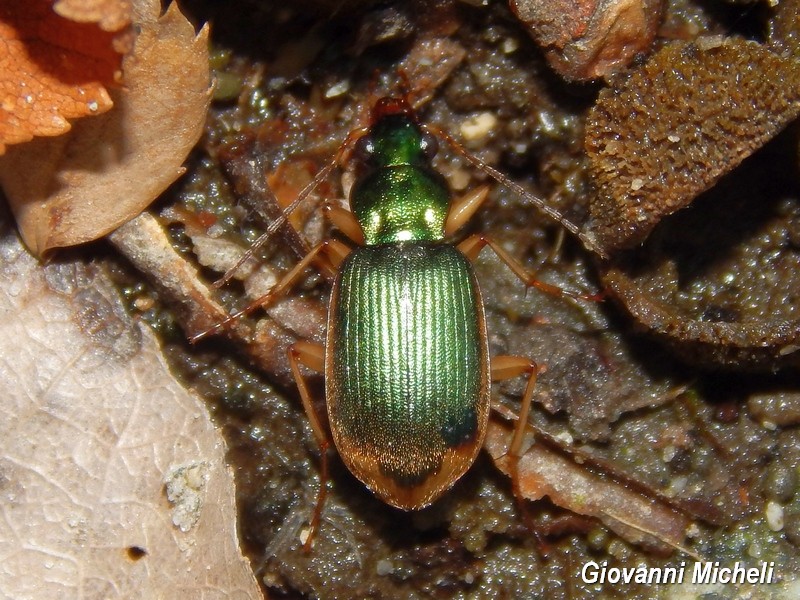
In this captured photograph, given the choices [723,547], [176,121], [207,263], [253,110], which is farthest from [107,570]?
[723,547]

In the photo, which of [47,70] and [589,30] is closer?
[47,70]

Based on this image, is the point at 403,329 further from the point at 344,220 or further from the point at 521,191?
the point at 521,191

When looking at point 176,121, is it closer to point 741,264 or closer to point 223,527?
point 223,527

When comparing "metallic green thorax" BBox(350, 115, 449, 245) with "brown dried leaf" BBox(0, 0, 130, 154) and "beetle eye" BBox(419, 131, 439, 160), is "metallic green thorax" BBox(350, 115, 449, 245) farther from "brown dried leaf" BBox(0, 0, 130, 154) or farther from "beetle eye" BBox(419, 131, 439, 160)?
"brown dried leaf" BBox(0, 0, 130, 154)

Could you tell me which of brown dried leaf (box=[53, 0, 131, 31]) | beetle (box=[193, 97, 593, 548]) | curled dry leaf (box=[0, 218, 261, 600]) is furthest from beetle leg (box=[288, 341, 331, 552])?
brown dried leaf (box=[53, 0, 131, 31])

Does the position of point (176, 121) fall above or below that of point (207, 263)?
above

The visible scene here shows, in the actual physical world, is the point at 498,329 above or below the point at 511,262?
below

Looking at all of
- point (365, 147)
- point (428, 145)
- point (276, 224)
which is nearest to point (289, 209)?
point (276, 224)
